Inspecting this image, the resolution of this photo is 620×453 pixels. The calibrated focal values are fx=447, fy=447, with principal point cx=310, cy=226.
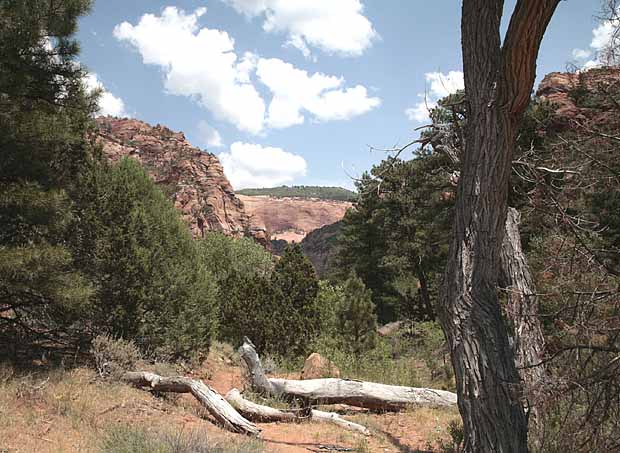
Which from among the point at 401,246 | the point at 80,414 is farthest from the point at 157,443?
the point at 401,246

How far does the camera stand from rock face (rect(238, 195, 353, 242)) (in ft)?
313

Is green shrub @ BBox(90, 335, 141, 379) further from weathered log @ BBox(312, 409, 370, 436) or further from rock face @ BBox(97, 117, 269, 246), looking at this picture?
rock face @ BBox(97, 117, 269, 246)

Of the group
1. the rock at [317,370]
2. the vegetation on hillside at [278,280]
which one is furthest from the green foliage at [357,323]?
the rock at [317,370]

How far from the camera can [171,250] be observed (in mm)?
9789

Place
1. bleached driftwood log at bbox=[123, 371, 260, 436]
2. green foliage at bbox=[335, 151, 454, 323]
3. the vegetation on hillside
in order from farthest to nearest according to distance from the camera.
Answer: green foliage at bbox=[335, 151, 454, 323] < bleached driftwood log at bbox=[123, 371, 260, 436] < the vegetation on hillside

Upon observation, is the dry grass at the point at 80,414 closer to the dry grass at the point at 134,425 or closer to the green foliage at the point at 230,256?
the dry grass at the point at 134,425

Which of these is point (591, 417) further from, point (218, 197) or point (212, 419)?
point (218, 197)

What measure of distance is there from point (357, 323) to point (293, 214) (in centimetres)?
8832

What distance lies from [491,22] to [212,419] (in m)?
6.25

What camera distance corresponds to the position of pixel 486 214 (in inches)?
148

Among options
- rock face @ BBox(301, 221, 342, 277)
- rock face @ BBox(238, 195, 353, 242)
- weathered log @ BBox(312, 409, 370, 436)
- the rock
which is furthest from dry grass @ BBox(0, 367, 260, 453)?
rock face @ BBox(238, 195, 353, 242)

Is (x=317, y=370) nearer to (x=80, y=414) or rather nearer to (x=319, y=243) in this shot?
(x=80, y=414)

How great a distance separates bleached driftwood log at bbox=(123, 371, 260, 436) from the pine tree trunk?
11.7 feet

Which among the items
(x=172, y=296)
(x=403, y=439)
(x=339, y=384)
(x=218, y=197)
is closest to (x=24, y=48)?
(x=172, y=296)
